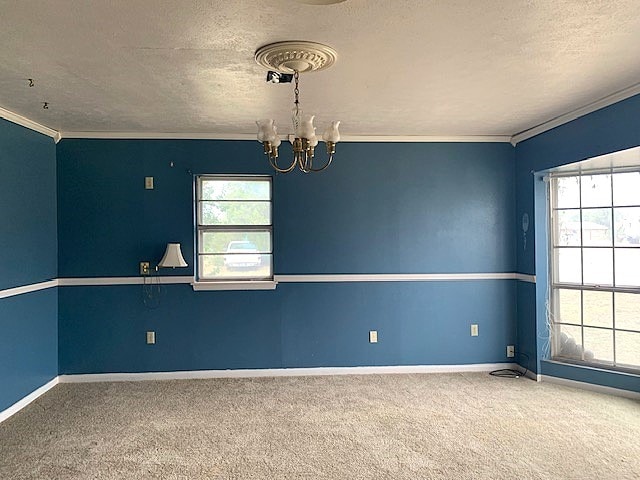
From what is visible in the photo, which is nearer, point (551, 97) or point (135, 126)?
point (551, 97)

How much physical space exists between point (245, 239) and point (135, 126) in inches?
57.8

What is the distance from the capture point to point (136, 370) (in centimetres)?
472

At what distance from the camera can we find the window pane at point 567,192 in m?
4.50

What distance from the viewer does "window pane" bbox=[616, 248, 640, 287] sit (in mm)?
4117

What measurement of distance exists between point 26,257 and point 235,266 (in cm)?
181

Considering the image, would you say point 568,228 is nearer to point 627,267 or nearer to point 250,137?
point 627,267

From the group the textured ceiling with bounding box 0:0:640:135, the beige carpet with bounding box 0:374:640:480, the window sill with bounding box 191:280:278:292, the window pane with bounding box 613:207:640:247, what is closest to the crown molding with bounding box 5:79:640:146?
the textured ceiling with bounding box 0:0:640:135

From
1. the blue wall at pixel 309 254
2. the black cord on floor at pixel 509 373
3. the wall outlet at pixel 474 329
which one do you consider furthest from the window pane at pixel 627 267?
the wall outlet at pixel 474 329

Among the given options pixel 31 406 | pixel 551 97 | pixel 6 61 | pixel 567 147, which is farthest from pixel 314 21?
pixel 31 406

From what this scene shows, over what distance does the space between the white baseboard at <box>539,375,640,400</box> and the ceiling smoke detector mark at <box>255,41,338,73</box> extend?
353 cm

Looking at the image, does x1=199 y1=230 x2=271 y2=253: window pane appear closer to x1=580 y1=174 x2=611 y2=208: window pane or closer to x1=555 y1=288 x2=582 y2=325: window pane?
x1=555 y1=288 x2=582 y2=325: window pane

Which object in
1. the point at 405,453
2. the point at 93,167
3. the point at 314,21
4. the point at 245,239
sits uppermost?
the point at 314,21

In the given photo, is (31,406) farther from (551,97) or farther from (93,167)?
(551,97)

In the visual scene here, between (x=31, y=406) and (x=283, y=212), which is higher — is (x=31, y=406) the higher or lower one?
the lower one
